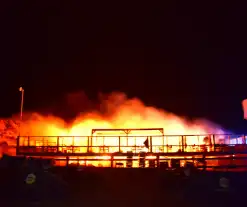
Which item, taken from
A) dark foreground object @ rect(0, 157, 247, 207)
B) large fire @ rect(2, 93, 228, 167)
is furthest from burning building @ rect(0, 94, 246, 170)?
dark foreground object @ rect(0, 157, 247, 207)

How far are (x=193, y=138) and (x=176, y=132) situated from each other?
10.8ft

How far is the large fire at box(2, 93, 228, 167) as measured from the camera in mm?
36125

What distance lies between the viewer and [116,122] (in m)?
37.5

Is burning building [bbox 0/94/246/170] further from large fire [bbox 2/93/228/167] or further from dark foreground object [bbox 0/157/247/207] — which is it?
dark foreground object [bbox 0/157/247/207]

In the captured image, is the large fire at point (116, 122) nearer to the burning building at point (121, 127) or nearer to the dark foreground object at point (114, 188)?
the burning building at point (121, 127)

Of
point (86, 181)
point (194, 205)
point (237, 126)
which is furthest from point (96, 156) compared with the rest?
point (237, 126)

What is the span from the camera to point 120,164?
79.1 ft

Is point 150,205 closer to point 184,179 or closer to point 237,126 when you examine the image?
point 184,179

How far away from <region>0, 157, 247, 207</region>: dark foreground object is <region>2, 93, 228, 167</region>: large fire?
16343mm

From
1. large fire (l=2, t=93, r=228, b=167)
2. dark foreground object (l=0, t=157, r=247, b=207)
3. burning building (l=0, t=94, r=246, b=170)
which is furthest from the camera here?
large fire (l=2, t=93, r=228, b=167)

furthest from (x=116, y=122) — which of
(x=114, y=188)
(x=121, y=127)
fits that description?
(x=114, y=188)

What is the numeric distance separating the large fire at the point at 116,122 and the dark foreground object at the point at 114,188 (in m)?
16.3

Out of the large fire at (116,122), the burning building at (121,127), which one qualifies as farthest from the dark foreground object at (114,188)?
the large fire at (116,122)

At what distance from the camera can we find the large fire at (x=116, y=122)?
36125 millimetres
